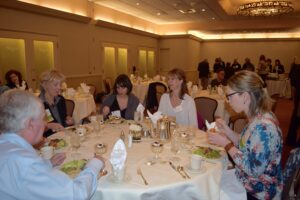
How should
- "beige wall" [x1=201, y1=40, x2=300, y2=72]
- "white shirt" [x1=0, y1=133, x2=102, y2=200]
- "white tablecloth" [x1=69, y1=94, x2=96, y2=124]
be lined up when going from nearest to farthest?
"white shirt" [x1=0, y1=133, x2=102, y2=200]
"white tablecloth" [x1=69, y1=94, x2=96, y2=124]
"beige wall" [x1=201, y1=40, x2=300, y2=72]

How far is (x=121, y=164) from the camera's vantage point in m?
1.57

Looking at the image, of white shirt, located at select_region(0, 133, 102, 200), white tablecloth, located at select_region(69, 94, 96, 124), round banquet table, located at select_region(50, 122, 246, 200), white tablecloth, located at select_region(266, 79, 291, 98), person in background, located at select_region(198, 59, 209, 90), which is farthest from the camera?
person in background, located at select_region(198, 59, 209, 90)

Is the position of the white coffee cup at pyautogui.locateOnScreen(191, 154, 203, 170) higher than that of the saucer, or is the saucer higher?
the white coffee cup at pyautogui.locateOnScreen(191, 154, 203, 170)

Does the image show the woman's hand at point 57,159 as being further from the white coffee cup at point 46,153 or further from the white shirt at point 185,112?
the white shirt at point 185,112

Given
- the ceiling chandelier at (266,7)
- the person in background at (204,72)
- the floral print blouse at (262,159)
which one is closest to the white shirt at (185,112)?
the floral print blouse at (262,159)

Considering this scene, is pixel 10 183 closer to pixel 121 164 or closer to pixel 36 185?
pixel 36 185

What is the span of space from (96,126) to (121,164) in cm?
102

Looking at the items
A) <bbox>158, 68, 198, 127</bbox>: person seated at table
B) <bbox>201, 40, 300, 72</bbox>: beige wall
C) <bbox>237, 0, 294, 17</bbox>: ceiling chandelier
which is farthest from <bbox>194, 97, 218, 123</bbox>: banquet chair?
<bbox>201, 40, 300, 72</bbox>: beige wall

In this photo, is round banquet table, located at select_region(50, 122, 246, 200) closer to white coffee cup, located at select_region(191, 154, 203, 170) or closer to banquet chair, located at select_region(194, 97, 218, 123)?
white coffee cup, located at select_region(191, 154, 203, 170)

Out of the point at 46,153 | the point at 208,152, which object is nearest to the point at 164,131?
the point at 208,152

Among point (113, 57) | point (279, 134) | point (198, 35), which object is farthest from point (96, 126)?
point (198, 35)

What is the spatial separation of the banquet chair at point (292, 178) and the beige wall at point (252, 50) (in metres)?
15.5

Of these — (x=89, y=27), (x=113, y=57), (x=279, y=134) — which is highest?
(x=89, y=27)

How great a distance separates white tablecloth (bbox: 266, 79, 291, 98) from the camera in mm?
10938
